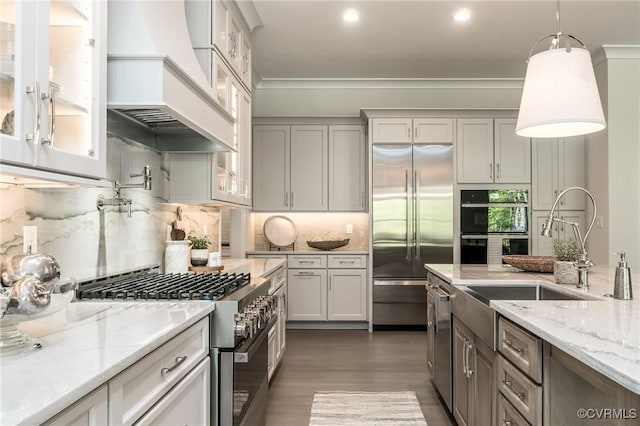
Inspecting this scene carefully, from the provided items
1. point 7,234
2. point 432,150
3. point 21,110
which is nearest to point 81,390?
point 21,110

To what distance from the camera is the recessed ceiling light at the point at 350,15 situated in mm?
3943

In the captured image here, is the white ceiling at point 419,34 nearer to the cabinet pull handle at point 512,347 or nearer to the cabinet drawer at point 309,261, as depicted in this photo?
the cabinet drawer at point 309,261

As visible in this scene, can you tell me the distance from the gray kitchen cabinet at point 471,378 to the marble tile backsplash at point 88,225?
5.98 ft

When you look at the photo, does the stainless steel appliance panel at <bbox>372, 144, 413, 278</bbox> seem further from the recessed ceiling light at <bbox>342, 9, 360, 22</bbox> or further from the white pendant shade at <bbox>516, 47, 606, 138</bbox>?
the white pendant shade at <bbox>516, 47, 606, 138</bbox>

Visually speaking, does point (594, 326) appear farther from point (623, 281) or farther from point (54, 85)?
point (54, 85)

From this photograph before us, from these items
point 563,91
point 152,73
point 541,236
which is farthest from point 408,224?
point 152,73

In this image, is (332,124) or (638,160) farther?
(332,124)

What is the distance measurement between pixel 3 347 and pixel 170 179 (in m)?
1.93

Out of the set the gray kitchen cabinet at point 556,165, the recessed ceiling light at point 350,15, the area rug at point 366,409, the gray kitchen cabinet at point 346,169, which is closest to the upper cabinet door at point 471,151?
the gray kitchen cabinet at point 556,165

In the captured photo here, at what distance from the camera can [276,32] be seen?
14.3 feet

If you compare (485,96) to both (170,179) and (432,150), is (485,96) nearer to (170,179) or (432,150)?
(432,150)

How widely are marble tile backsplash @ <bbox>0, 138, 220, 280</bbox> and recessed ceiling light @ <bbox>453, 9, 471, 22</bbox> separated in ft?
9.19

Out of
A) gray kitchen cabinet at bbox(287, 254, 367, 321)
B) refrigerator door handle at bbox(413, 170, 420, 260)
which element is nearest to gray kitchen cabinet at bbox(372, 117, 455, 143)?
refrigerator door handle at bbox(413, 170, 420, 260)

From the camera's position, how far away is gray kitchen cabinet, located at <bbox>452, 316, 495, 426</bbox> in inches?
80.4
